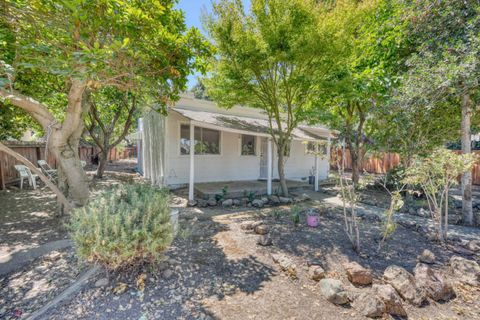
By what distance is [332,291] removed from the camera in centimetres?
282

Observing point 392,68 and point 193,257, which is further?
point 392,68

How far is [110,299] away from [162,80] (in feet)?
12.8

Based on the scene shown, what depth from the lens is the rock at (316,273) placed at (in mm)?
3232

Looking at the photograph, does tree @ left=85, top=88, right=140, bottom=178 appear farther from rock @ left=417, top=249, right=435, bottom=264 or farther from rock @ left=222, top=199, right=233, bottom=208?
rock @ left=417, top=249, right=435, bottom=264

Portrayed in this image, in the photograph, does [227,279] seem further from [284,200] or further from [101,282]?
[284,200]

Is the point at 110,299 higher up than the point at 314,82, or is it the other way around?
the point at 314,82

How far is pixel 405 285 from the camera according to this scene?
2.99 meters

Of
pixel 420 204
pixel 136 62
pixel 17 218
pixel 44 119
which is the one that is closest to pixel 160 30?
pixel 136 62

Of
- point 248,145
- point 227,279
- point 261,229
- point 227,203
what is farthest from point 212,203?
point 248,145

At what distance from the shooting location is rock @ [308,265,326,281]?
3.23 metres

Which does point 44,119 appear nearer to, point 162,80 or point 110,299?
point 162,80

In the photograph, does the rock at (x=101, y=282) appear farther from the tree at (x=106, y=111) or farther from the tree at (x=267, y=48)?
the tree at (x=106, y=111)

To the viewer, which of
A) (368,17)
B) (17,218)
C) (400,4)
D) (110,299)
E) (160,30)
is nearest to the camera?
(110,299)

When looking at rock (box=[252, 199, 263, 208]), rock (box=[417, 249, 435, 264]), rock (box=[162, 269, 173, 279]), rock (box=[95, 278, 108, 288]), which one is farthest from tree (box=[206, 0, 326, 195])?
rock (box=[95, 278, 108, 288])
